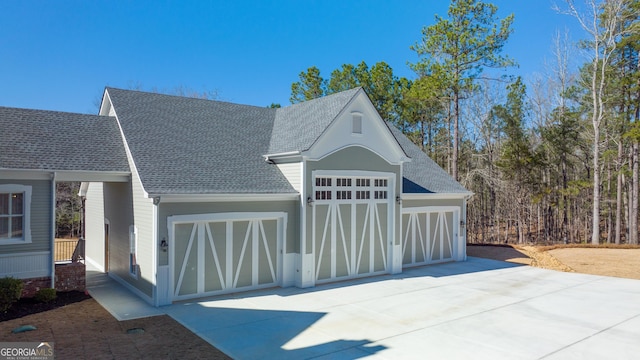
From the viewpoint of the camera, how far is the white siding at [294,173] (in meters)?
14.4

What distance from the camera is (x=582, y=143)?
1209 inches

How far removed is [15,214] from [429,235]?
15477mm

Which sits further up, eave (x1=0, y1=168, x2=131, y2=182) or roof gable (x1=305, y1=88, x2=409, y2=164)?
roof gable (x1=305, y1=88, x2=409, y2=164)

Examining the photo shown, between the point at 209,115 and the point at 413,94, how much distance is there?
16.7 m

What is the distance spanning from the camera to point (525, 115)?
31578mm

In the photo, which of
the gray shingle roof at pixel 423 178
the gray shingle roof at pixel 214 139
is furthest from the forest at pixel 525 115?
the gray shingle roof at pixel 214 139

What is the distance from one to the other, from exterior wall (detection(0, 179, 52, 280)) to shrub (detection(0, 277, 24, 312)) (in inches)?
33.2

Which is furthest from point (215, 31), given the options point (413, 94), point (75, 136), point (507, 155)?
point (507, 155)

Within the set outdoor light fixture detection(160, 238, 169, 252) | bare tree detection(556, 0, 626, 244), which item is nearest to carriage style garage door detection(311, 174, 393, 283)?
outdoor light fixture detection(160, 238, 169, 252)

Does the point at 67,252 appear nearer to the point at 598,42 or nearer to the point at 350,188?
the point at 350,188

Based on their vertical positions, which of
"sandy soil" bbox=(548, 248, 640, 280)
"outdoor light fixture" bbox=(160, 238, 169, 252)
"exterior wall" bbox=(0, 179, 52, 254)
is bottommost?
"sandy soil" bbox=(548, 248, 640, 280)

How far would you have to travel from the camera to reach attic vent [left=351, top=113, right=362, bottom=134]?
1551 cm

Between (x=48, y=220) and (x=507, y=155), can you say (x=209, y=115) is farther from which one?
(x=507, y=155)

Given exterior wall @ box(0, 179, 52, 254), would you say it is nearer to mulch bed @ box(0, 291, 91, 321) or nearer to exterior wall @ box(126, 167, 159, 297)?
mulch bed @ box(0, 291, 91, 321)
